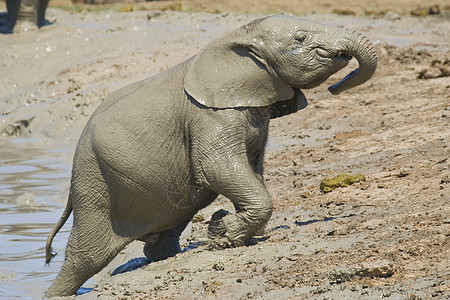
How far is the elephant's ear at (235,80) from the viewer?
6152 mm

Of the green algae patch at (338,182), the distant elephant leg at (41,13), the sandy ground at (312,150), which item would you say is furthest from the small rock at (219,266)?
the distant elephant leg at (41,13)

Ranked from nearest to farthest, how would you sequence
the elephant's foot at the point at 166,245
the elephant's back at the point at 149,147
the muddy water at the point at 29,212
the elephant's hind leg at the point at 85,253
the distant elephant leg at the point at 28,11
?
the elephant's back at the point at 149,147 → the elephant's hind leg at the point at 85,253 → the elephant's foot at the point at 166,245 → the muddy water at the point at 29,212 → the distant elephant leg at the point at 28,11

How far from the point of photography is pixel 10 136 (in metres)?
14.4

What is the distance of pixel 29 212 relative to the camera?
994cm

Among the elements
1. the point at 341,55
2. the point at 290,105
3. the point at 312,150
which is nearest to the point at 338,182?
the point at 290,105

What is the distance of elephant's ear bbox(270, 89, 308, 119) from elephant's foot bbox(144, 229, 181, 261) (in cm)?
123

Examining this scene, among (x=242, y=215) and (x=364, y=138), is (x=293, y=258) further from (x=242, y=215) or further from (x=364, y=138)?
(x=364, y=138)

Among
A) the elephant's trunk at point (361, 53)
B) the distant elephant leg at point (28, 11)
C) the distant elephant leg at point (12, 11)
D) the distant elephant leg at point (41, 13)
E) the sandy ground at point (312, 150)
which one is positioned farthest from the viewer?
the distant elephant leg at point (41, 13)

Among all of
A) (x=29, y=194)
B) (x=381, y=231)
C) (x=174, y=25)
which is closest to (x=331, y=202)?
(x=381, y=231)

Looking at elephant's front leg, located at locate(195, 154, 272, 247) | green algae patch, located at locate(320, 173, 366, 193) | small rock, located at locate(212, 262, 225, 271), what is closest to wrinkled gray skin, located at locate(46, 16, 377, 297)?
elephant's front leg, located at locate(195, 154, 272, 247)

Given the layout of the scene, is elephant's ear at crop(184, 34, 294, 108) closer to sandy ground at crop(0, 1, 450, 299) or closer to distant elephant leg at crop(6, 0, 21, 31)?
sandy ground at crop(0, 1, 450, 299)

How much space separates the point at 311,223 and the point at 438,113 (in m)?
3.75

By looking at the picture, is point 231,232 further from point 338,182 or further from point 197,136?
point 338,182

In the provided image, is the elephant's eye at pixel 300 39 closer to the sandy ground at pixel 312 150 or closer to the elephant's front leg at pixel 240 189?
the elephant's front leg at pixel 240 189
